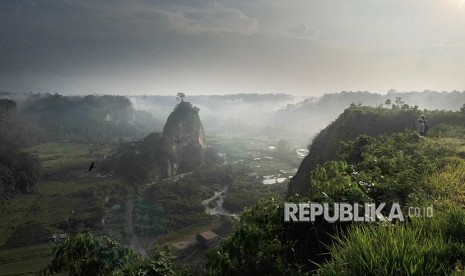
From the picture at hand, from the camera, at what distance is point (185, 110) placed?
151 m

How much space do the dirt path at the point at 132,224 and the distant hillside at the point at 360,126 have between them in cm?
2917

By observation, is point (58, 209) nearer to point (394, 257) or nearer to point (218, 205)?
point (218, 205)

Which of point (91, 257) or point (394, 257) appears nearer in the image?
point (394, 257)

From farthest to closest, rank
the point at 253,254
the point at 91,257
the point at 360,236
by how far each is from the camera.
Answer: the point at 91,257 < the point at 253,254 < the point at 360,236

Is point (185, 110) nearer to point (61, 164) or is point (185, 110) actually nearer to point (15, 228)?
point (61, 164)

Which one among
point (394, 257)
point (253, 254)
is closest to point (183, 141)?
point (253, 254)

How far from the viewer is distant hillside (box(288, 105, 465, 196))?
34219 millimetres

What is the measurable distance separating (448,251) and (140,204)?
8853 cm

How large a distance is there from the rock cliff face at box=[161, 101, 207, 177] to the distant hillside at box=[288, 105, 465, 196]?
301 ft

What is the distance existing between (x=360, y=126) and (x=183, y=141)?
111865 millimetres

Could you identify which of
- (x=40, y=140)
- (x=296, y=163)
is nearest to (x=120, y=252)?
(x=296, y=163)

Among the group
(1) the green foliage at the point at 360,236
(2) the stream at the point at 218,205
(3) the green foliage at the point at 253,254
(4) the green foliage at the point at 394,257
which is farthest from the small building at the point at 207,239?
(4) the green foliage at the point at 394,257

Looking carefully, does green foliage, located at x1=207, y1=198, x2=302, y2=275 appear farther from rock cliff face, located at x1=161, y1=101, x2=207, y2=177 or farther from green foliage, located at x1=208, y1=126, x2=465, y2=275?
rock cliff face, located at x1=161, y1=101, x2=207, y2=177

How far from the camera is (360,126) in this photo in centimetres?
3834
